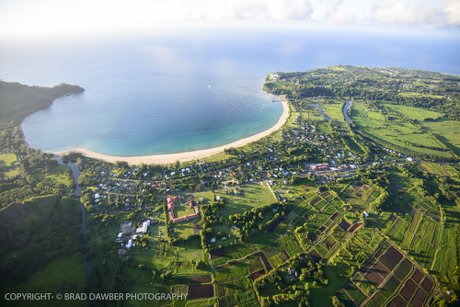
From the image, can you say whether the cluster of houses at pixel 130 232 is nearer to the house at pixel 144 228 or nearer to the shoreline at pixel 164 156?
the house at pixel 144 228

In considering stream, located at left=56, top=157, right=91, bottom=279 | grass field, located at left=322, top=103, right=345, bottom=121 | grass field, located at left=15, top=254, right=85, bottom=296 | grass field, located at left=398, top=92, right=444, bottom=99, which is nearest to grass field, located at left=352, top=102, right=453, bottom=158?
grass field, located at left=322, top=103, right=345, bottom=121

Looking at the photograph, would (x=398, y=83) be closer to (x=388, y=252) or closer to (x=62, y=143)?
(x=388, y=252)

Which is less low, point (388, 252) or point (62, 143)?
point (62, 143)

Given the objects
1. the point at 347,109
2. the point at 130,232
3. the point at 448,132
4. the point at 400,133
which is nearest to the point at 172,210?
the point at 130,232

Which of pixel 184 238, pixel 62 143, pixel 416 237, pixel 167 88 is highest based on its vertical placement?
pixel 167 88

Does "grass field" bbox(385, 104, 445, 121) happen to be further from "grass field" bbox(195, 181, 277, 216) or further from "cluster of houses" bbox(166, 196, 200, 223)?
"cluster of houses" bbox(166, 196, 200, 223)

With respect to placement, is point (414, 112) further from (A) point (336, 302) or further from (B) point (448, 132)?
(A) point (336, 302)

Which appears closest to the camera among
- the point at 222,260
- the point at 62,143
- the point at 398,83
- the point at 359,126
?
the point at 222,260

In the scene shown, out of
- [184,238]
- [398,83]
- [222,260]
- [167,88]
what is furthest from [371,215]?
[398,83]
